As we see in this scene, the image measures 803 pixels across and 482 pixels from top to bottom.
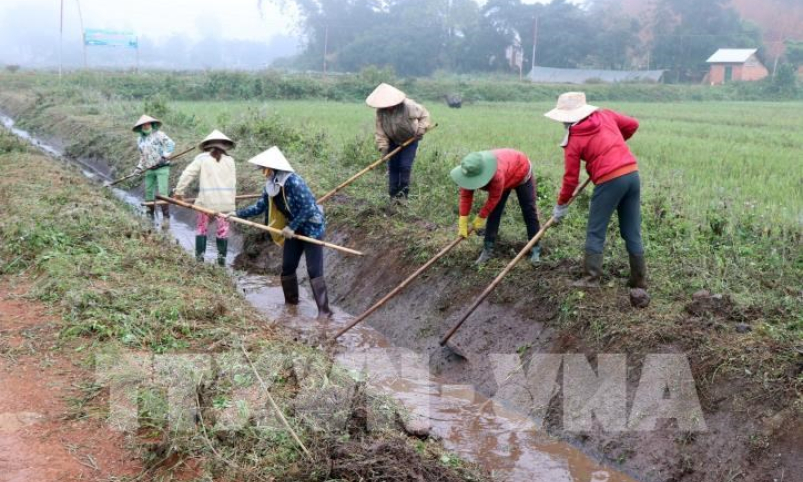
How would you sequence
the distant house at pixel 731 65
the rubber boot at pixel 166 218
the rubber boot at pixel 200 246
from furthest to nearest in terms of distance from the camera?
1. the distant house at pixel 731 65
2. the rubber boot at pixel 166 218
3. the rubber boot at pixel 200 246

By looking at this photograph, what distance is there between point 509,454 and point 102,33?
131ft

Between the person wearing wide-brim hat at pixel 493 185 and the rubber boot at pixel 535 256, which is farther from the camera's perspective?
the rubber boot at pixel 535 256

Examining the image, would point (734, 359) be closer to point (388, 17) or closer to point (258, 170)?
point (258, 170)

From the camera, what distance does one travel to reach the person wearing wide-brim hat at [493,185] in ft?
20.2

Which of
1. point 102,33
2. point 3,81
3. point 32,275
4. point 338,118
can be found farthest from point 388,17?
point 32,275

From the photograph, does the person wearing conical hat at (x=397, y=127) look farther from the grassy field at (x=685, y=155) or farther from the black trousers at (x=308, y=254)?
the black trousers at (x=308, y=254)

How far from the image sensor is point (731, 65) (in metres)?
46.7

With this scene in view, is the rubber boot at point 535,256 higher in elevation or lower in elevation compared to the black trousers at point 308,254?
higher

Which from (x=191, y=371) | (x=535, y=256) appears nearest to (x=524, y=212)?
(x=535, y=256)

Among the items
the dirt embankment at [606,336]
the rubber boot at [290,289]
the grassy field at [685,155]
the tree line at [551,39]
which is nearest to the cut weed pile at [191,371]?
the rubber boot at [290,289]

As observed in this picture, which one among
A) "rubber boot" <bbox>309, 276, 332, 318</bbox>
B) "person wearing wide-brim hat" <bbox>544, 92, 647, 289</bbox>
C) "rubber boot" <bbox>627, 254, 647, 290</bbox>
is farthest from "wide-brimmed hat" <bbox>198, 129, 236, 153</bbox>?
"rubber boot" <bbox>627, 254, 647, 290</bbox>

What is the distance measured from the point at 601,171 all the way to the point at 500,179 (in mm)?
913

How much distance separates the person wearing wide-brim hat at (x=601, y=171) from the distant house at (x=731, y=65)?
146 ft

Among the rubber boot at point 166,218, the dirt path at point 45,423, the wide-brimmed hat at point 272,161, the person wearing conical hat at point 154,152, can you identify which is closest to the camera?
the dirt path at point 45,423
